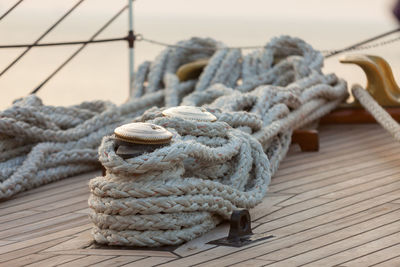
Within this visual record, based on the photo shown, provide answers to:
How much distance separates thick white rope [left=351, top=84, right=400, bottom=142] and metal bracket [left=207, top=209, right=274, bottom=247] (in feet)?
3.38

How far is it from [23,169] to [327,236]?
1.09 metres

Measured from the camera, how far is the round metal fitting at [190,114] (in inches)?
92.9

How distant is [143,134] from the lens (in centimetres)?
208

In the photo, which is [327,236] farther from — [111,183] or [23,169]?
[23,169]

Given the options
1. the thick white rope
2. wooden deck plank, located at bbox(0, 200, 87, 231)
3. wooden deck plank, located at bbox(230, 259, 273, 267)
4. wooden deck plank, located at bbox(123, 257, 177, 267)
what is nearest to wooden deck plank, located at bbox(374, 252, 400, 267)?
wooden deck plank, located at bbox(230, 259, 273, 267)

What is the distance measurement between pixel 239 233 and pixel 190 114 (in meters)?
0.45

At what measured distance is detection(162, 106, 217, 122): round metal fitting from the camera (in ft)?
7.74

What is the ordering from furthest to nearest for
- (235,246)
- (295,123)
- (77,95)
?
(77,95) < (295,123) < (235,246)

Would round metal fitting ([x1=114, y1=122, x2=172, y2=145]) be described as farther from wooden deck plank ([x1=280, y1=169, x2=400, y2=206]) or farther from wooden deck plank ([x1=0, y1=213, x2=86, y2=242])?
wooden deck plank ([x1=280, y1=169, x2=400, y2=206])

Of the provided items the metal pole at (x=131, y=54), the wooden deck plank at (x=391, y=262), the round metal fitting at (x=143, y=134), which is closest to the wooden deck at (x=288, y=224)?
the wooden deck plank at (x=391, y=262)

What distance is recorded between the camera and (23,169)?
Result: 2699 mm

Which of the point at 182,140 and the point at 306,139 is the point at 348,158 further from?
the point at 182,140

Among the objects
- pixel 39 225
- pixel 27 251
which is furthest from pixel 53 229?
pixel 27 251

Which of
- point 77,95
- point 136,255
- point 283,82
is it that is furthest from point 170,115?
point 77,95
